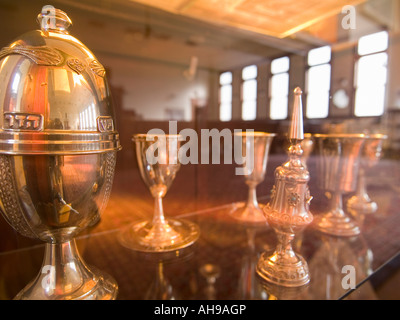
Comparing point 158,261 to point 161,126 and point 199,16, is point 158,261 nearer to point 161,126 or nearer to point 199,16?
point 161,126

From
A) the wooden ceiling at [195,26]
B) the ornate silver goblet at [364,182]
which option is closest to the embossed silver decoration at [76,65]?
the wooden ceiling at [195,26]

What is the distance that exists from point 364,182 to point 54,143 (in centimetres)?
94

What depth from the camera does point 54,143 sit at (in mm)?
303

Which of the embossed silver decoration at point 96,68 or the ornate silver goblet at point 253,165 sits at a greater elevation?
the embossed silver decoration at point 96,68

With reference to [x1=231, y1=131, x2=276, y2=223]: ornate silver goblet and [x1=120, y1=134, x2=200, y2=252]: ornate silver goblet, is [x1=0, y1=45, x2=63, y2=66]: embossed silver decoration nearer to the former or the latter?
[x1=120, y1=134, x2=200, y2=252]: ornate silver goblet

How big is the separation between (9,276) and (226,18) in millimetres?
737

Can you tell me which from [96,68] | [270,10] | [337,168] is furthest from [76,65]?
[337,168]

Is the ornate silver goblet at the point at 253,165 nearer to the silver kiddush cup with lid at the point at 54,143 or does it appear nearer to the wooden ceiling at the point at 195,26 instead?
the wooden ceiling at the point at 195,26

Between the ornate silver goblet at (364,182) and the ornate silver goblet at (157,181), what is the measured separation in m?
0.56

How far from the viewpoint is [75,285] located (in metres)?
0.38

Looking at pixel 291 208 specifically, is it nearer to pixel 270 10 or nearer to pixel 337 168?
pixel 337 168

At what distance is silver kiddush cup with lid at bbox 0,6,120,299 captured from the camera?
0.30m

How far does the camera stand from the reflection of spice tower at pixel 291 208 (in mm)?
414

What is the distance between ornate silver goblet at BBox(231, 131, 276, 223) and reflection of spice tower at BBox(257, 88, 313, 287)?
0.19 metres
